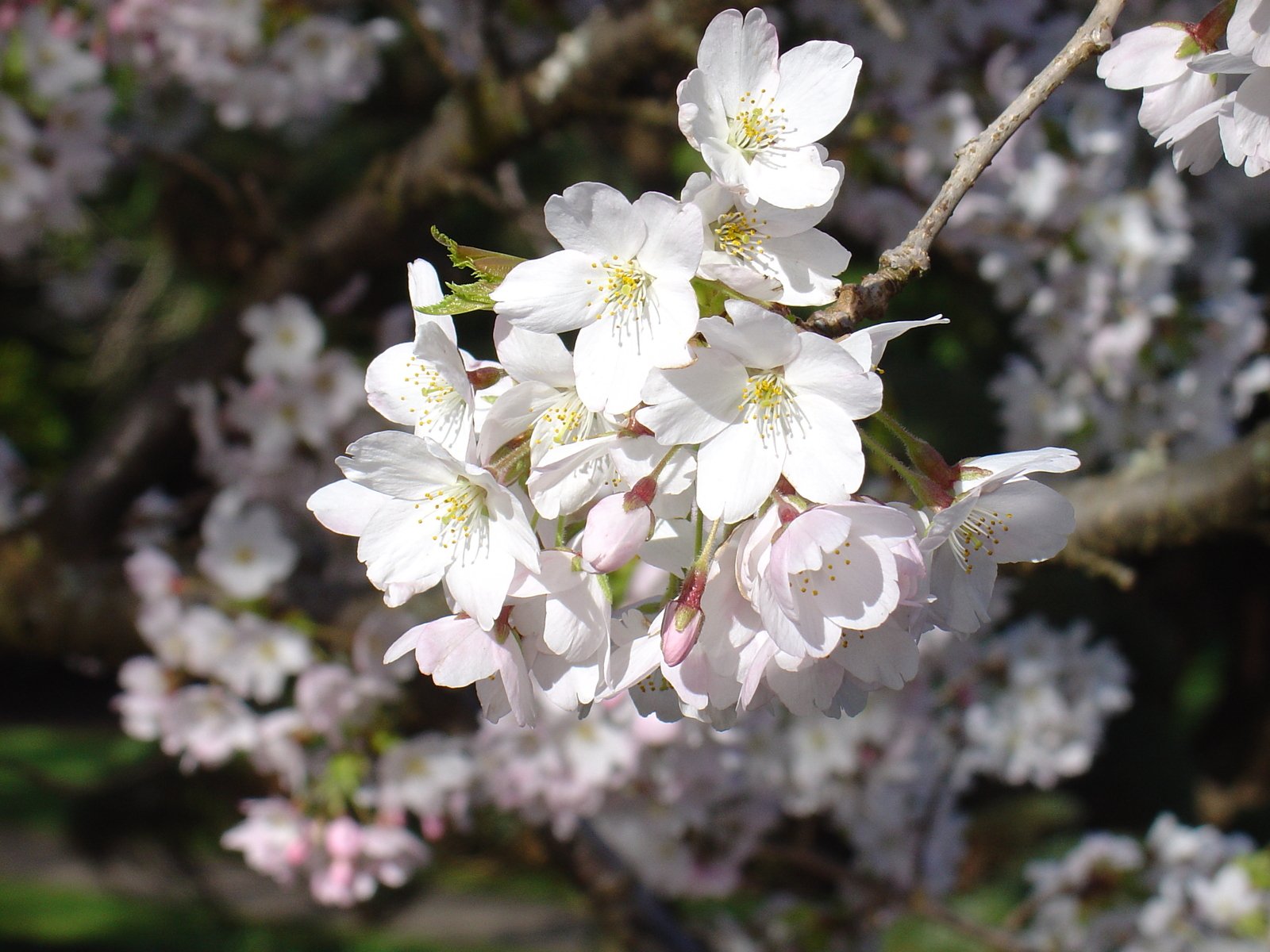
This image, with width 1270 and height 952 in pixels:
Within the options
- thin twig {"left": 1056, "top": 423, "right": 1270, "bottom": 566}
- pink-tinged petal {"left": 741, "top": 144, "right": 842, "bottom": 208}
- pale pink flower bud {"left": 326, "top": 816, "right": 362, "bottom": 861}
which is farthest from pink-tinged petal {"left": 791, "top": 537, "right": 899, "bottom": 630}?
pale pink flower bud {"left": 326, "top": 816, "right": 362, "bottom": 861}

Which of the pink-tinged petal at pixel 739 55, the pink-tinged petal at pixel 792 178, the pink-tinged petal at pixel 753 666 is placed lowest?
the pink-tinged petal at pixel 753 666

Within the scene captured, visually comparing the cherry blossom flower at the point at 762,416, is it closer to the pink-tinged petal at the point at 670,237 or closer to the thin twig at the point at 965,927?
the pink-tinged petal at the point at 670,237

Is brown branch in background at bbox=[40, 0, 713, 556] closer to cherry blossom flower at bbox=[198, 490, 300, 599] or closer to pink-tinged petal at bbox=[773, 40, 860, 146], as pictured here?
cherry blossom flower at bbox=[198, 490, 300, 599]

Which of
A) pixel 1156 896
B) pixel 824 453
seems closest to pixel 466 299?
pixel 824 453

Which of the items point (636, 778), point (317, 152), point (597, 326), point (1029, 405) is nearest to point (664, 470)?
point (597, 326)

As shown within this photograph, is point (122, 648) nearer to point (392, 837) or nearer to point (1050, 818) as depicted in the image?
point (392, 837)

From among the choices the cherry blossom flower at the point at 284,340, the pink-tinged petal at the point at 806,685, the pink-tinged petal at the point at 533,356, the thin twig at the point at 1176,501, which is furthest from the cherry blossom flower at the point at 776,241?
the cherry blossom flower at the point at 284,340
